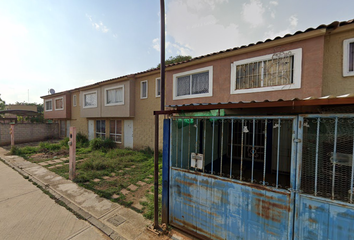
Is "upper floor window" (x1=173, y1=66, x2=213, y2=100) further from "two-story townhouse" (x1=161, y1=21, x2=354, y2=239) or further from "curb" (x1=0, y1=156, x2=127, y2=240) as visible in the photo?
"curb" (x1=0, y1=156, x2=127, y2=240)

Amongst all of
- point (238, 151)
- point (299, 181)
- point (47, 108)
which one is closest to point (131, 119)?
point (238, 151)

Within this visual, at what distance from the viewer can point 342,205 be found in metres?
1.76

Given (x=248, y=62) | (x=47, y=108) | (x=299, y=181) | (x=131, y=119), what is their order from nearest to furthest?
(x=299, y=181)
(x=248, y=62)
(x=131, y=119)
(x=47, y=108)

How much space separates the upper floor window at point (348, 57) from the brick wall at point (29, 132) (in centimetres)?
2119

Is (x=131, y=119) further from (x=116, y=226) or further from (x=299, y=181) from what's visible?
(x=299, y=181)

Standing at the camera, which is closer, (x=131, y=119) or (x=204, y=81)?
(x=204, y=81)

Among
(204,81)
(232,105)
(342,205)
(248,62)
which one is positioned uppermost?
(248,62)

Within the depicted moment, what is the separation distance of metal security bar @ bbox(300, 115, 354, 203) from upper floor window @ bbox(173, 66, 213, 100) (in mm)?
5005

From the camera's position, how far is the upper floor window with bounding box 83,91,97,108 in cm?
1247

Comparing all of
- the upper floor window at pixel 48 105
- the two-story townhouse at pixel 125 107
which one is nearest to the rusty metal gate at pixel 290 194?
the two-story townhouse at pixel 125 107

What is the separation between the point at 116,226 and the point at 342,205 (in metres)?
3.73

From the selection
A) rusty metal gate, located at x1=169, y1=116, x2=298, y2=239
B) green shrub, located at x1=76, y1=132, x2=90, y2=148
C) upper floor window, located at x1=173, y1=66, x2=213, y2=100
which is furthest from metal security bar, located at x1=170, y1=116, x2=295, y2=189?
green shrub, located at x1=76, y1=132, x2=90, y2=148

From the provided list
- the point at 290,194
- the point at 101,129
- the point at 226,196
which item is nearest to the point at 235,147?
the point at 226,196

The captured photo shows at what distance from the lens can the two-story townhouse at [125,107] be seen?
9.70m
